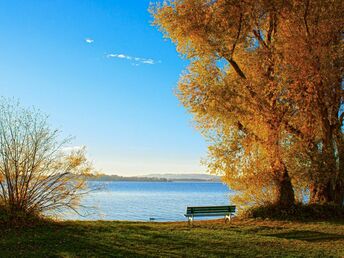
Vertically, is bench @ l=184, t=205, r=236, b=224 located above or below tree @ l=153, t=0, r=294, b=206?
below

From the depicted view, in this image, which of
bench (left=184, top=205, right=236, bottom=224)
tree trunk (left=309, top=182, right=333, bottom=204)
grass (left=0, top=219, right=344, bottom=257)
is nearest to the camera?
grass (left=0, top=219, right=344, bottom=257)

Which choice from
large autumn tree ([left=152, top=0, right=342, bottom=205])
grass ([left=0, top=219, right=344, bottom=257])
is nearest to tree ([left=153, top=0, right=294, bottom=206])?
large autumn tree ([left=152, top=0, right=342, bottom=205])

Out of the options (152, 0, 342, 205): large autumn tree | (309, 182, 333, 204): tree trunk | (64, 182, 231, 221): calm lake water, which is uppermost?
(152, 0, 342, 205): large autumn tree

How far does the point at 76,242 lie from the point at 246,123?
34.9ft

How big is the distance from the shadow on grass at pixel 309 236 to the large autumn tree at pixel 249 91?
447 cm

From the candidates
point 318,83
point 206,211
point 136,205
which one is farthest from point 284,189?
point 136,205

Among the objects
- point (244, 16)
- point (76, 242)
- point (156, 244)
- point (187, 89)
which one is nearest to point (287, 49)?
point (244, 16)

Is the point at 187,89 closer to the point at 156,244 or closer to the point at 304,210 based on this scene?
the point at 304,210

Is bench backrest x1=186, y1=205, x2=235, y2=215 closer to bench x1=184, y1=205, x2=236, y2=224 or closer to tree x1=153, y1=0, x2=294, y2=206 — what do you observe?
bench x1=184, y1=205, x2=236, y2=224

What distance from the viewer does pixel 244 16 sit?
2044 centimetres

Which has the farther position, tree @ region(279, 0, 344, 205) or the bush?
the bush

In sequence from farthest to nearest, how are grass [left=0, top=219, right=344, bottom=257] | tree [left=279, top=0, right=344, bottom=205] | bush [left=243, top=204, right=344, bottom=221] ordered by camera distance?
bush [left=243, top=204, right=344, bottom=221]
tree [left=279, top=0, right=344, bottom=205]
grass [left=0, top=219, right=344, bottom=257]

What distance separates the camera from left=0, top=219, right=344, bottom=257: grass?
1187 centimetres

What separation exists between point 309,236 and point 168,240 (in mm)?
5197
